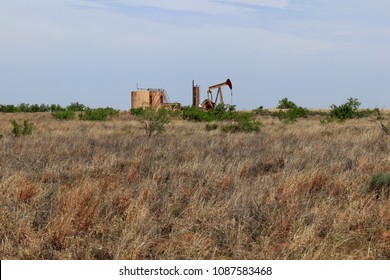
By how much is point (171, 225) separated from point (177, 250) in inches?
35.1

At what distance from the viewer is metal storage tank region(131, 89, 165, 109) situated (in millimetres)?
53688

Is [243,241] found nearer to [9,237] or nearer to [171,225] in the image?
[171,225]

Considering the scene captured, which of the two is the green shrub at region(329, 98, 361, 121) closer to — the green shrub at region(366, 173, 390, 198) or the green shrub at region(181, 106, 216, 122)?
the green shrub at region(181, 106, 216, 122)

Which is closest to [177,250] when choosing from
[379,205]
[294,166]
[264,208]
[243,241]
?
[243,241]

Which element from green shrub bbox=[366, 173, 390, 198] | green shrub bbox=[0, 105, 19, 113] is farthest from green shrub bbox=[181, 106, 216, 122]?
green shrub bbox=[366, 173, 390, 198]

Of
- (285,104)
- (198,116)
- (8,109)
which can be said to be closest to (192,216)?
(198,116)

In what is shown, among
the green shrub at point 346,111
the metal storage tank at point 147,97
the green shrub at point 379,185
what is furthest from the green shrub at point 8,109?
the green shrub at point 379,185

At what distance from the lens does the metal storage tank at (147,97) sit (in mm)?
53688

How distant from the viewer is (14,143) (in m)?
15.6

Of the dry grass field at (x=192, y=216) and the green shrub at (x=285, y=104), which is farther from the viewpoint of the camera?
the green shrub at (x=285, y=104)

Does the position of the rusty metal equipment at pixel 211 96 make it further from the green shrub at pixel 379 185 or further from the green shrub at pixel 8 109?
the green shrub at pixel 379 185

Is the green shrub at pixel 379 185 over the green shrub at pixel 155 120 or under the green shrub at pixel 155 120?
under

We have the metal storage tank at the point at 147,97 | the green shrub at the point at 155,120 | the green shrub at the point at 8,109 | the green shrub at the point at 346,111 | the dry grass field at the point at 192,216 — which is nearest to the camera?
the dry grass field at the point at 192,216

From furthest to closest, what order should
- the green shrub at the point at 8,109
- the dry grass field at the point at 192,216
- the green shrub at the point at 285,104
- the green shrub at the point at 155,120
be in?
the green shrub at the point at 285,104
the green shrub at the point at 8,109
the green shrub at the point at 155,120
the dry grass field at the point at 192,216
